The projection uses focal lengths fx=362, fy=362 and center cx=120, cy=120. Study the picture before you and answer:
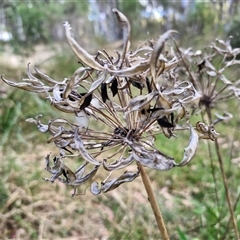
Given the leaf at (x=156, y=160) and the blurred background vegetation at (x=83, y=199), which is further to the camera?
the blurred background vegetation at (x=83, y=199)

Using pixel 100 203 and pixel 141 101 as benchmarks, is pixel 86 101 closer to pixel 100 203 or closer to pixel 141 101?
pixel 141 101

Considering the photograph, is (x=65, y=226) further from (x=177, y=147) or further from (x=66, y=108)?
(x=177, y=147)

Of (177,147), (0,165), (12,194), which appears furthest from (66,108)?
(177,147)

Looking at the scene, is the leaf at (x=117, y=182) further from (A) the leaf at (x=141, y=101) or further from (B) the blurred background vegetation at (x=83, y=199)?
(B) the blurred background vegetation at (x=83, y=199)

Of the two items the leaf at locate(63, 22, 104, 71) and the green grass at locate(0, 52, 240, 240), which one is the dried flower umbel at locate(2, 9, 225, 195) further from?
the green grass at locate(0, 52, 240, 240)

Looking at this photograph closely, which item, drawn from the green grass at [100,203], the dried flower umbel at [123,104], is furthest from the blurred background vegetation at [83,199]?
the dried flower umbel at [123,104]

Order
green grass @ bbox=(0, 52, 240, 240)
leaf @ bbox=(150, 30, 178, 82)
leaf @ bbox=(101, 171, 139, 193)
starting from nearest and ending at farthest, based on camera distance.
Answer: leaf @ bbox=(150, 30, 178, 82)
leaf @ bbox=(101, 171, 139, 193)
green grass @ bbox=(0, 52, 240, 240)

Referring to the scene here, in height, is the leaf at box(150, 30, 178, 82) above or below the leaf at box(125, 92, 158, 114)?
above

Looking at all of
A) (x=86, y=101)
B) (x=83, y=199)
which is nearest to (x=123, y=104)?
(x=86, y=101)

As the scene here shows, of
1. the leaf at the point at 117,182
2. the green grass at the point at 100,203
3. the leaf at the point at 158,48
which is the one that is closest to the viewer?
the leaf at the point at 158,48

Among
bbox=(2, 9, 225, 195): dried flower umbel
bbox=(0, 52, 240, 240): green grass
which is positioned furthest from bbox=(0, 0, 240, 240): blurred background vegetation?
bbox=(2, 9, 225, 195): dried flower umbel

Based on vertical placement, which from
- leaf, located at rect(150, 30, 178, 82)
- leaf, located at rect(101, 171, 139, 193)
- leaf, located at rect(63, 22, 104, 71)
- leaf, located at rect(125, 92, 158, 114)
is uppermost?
leaf, located at rect(63, 22, 104, 71)
